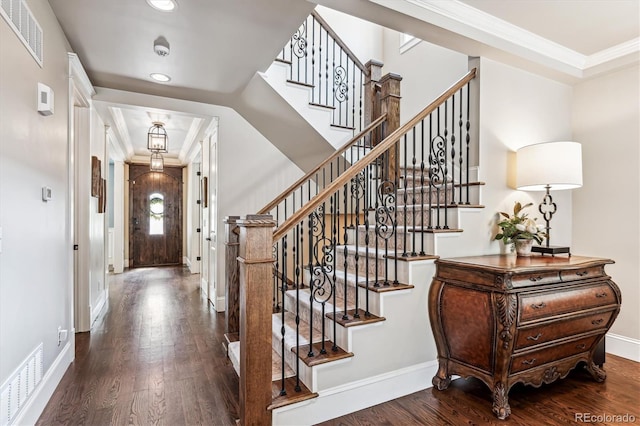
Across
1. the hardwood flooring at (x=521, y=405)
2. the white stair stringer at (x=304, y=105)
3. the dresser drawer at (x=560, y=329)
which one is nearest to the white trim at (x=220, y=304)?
the white stair stringer at (x=304, y=105)

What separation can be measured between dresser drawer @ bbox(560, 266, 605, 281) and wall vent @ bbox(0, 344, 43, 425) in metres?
3.17

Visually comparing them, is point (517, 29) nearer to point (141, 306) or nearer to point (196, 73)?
point (196, 73)

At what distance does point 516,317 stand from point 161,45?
311cm

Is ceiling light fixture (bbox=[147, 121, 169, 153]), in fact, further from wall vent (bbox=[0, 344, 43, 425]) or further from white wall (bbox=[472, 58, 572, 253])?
white wall (bbox=[472, 58, 572, 253])

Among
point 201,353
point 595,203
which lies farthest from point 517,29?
point 201,353

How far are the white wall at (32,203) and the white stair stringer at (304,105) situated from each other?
1.67 meters

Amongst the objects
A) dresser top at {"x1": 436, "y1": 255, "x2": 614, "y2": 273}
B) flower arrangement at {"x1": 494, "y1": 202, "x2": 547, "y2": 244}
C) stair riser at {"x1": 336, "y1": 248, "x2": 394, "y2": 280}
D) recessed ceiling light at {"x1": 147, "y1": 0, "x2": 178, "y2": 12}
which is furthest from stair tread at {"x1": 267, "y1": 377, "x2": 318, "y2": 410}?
recessed ceiling light at {"x1": 147, "y1": 0, "x2": 178, "y2": 12}

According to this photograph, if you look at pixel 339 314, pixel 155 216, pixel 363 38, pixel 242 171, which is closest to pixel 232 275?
pixel 339 314

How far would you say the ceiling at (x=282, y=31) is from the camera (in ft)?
7.25

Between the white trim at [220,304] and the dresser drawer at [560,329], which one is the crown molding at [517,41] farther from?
the white trim at [220,304]

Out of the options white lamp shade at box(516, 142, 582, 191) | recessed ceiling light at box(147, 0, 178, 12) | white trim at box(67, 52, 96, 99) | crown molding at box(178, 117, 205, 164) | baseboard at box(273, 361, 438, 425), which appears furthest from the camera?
crown molding at box(178, 117, 205, 164)

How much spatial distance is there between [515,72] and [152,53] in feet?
10.0

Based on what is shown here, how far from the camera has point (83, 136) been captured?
3.50 m

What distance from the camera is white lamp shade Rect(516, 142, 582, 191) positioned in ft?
8.02
